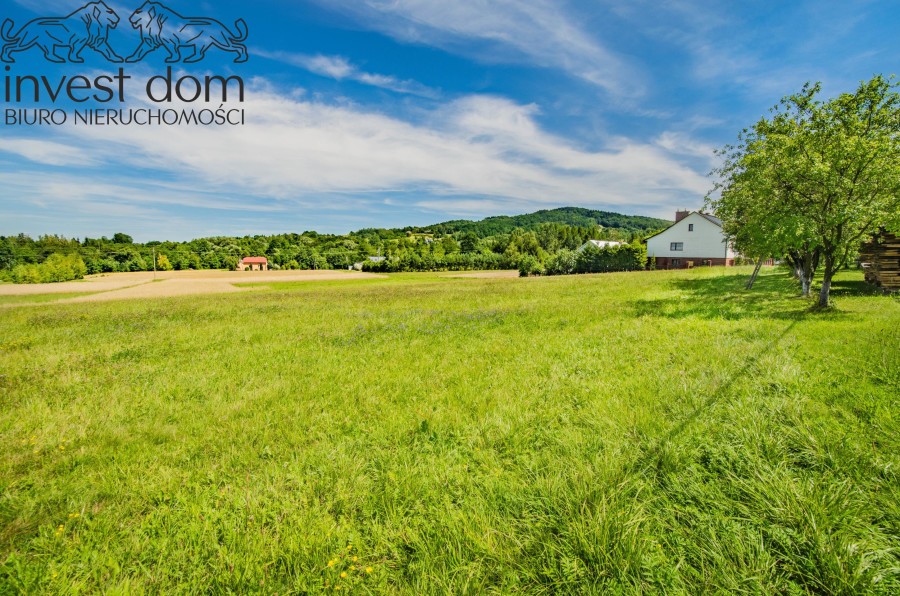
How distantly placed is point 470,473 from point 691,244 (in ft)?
250

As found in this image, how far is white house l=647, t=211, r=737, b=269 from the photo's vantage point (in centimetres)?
6125

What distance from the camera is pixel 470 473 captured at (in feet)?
14.1

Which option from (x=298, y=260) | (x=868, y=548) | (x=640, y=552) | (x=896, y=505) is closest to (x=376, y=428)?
(x=640, y=552)

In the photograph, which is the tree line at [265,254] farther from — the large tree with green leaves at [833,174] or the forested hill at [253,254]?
the large tree with green leaves at [833,174]

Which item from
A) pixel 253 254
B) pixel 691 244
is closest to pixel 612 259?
pixel 691 244

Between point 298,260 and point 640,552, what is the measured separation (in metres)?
137

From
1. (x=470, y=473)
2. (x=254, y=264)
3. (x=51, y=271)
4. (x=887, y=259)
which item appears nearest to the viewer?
(x=470, y=473)

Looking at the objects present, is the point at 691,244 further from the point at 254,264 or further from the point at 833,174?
the point at 254,264

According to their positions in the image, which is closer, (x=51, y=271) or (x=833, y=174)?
(x=833, y=174)

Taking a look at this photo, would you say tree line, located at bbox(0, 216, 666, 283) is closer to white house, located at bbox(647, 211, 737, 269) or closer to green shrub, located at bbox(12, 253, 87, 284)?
green shrub, located at bbox(12, 253, 87, 284)

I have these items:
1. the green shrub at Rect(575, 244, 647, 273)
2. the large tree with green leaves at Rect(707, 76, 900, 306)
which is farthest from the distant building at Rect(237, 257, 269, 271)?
the large tree with green leaves at Rect(707, 76, 900, 306)

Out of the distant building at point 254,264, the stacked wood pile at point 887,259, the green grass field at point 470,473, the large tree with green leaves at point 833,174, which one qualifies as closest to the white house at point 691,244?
the stacked wood pile at point 887,259

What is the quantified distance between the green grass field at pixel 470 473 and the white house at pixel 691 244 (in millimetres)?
64761

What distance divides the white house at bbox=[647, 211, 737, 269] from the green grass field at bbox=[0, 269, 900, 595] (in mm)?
64761
